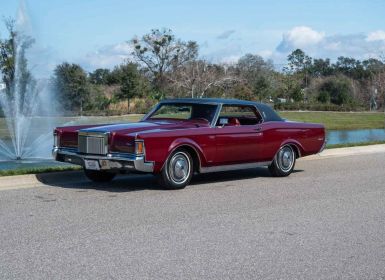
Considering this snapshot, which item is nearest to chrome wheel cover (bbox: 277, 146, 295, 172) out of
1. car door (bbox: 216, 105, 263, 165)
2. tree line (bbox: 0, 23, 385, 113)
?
car door (bbox: 216, 105, 263, 165)

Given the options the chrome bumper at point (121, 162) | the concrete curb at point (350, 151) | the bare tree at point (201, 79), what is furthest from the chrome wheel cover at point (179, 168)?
the bare tree at point (201, 79)

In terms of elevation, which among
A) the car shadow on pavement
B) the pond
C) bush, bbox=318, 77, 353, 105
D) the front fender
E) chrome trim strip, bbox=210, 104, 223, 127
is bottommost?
the car shadow on pavement

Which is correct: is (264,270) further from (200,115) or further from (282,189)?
(200,115)

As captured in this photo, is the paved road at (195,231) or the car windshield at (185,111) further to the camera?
the car windshield at (185,111)

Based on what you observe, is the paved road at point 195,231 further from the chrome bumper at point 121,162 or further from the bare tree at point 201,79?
the bare tree at point 201,79

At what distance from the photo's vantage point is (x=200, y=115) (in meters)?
11.0

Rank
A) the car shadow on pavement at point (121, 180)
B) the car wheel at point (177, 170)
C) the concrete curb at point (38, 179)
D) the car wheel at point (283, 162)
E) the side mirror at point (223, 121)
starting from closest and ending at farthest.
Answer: the car wheel at point (177, 170), the concrete curb at point (38, 179), the car shadow on pavement at point (121, 180), the side mirror at point (223, 121), the car wheel at point (283, 162)

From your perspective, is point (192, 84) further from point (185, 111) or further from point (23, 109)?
point (185, 111)

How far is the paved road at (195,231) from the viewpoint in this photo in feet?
18.5

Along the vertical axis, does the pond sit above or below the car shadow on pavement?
above

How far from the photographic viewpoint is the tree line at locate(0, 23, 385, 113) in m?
40.1

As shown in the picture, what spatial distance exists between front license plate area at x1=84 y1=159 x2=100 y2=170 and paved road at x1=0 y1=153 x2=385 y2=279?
0.38m

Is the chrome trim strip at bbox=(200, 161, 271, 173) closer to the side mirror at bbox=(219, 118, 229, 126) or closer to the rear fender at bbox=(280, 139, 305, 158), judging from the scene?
the rear fender at bbox=(280, 139, 305, 158)

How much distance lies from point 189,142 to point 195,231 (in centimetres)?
304
